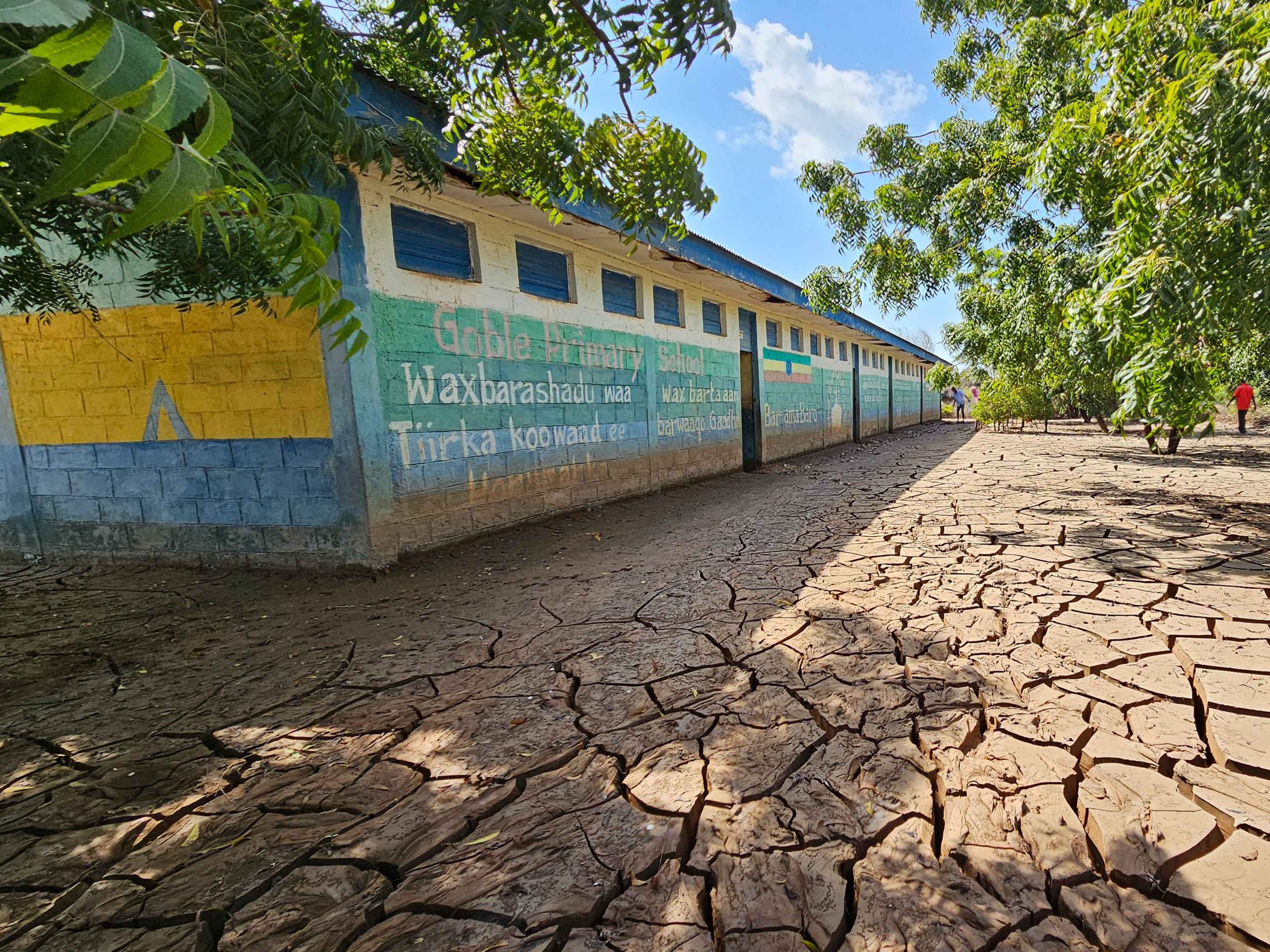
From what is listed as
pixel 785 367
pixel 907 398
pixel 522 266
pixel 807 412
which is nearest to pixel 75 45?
pixel 522 266

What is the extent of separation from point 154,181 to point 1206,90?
4.31m

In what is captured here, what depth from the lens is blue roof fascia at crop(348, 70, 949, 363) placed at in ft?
12.7

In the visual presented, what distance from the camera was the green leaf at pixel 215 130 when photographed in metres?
0.74

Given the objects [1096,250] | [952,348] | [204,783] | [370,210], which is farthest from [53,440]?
[952,348]

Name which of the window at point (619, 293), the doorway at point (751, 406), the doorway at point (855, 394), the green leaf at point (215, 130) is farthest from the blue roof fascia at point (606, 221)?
the doorway at point (855, 394)

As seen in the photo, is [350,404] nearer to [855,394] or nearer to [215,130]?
[215,130]

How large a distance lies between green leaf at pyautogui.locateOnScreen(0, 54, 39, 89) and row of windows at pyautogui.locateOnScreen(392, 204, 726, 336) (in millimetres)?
4195

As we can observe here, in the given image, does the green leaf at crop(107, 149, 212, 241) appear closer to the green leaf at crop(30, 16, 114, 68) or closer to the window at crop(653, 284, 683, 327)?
the green leaf at crop(30, 16, 114, 68)

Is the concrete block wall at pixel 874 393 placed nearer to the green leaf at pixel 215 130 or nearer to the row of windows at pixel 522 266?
the row of windows at pixel 522 266

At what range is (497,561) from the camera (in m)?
4.55

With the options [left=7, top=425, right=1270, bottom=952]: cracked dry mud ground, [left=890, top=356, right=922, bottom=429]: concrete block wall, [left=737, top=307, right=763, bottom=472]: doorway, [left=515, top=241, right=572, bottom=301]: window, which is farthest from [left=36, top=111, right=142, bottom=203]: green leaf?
[left=890, top=356, right=922, bottom=429]: concrete block wall

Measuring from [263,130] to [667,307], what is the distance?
18.8 feet

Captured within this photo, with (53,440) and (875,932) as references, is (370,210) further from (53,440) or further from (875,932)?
(875,932)

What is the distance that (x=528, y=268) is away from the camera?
567cm
